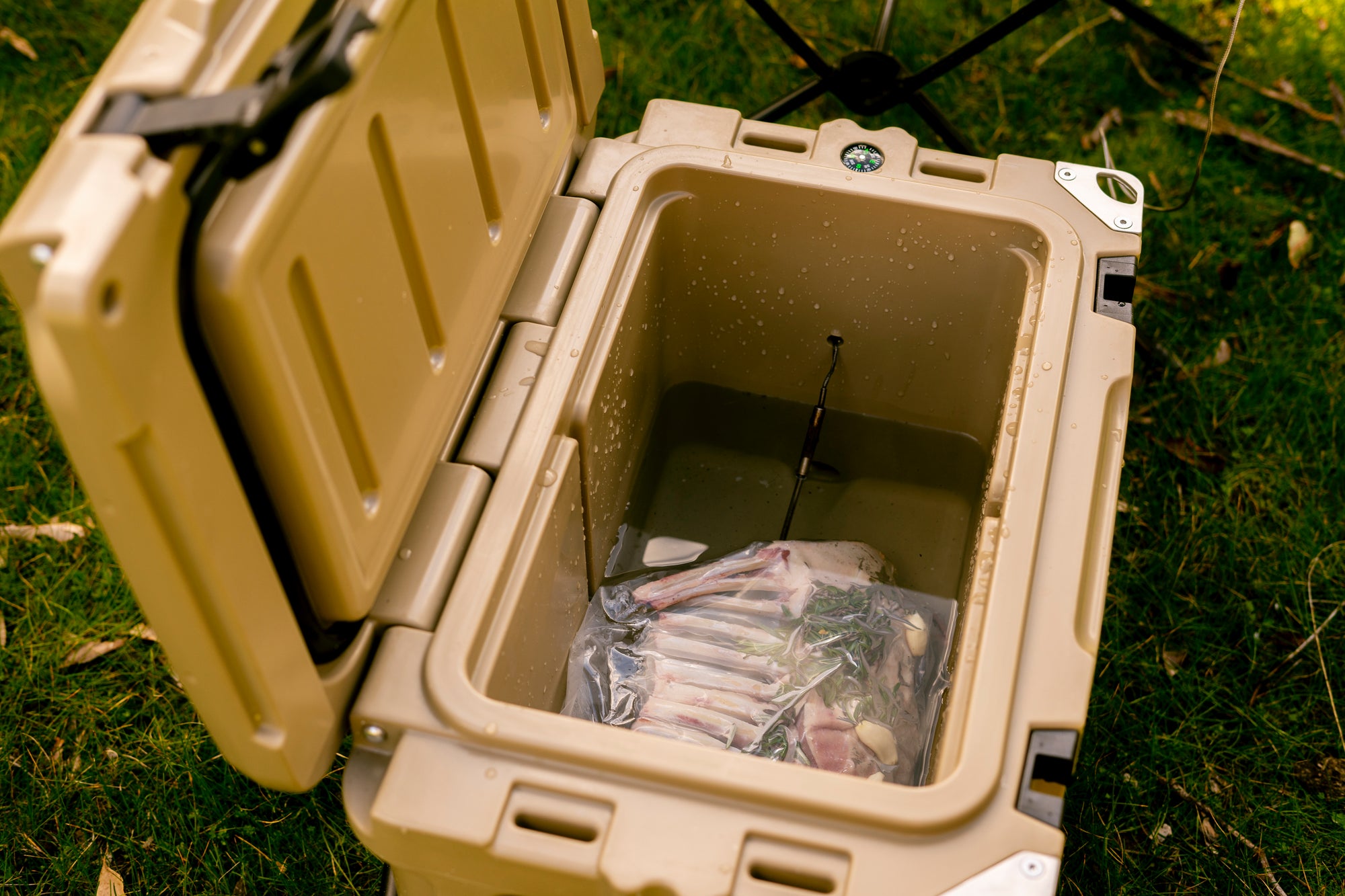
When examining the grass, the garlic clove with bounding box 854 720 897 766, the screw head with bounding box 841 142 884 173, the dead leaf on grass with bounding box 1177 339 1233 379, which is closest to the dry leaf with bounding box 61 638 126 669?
the grass

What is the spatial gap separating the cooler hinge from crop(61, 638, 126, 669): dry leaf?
4.63 feet

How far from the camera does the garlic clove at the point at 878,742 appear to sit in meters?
1.39

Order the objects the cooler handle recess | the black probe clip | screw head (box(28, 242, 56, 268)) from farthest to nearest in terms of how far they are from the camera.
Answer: the black probe clip → the cooler handle recess → screw head (box(28, 242, 56, 268))

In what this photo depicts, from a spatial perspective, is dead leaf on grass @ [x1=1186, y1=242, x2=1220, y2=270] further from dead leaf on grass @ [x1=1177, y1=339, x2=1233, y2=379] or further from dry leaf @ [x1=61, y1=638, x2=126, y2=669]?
dry leaf @ [x1=61, y1=638, x2=126, y2=669]

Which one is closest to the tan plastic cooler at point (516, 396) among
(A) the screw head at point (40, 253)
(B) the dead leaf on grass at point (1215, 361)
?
(A) the screw head at point (40, 253)

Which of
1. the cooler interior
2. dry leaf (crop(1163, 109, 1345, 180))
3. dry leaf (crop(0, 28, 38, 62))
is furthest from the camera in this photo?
dry leaf (crop(0, 28, 38, 62))

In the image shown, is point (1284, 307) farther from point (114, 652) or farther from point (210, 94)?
point (114, 652)

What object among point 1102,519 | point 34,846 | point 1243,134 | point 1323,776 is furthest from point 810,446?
point 1243,134

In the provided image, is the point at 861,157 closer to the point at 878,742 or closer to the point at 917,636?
the point at 917,636

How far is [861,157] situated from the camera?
1533 mm

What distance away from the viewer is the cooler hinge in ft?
2.42

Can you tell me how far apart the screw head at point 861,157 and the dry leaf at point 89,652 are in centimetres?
155

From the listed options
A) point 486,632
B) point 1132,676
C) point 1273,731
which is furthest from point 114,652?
point 1273,731

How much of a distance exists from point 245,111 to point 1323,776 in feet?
6.58
